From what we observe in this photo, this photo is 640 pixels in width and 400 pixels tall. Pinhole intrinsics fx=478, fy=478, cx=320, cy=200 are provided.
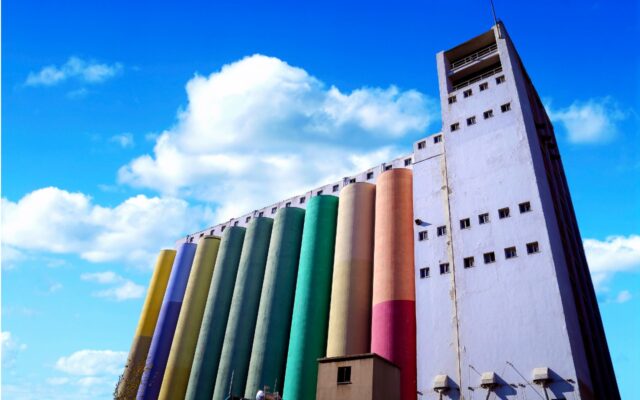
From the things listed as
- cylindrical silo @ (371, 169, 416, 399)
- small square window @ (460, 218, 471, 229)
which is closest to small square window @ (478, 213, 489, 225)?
small square window @ (460, 218, 471, 229)

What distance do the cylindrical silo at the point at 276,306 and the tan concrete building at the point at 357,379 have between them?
505 inches

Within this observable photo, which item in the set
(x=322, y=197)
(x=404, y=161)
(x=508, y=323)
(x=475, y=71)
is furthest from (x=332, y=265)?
(x=475, y=71)

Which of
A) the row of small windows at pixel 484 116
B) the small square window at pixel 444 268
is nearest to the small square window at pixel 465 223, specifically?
the small square window at pixel 444 268

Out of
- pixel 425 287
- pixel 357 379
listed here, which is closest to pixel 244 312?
pixel 425 287

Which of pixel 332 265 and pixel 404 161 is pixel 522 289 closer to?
pixel 332 265

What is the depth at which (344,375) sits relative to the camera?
27.7 metres

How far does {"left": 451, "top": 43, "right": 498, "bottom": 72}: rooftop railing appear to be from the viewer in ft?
142

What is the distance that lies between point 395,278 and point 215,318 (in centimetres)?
2126

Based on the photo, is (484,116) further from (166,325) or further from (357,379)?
(166,325)

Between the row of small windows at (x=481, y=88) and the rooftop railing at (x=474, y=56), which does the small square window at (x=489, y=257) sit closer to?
the row of small windows at (x=481, y=88)

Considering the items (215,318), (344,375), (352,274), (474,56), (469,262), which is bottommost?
(344,375)

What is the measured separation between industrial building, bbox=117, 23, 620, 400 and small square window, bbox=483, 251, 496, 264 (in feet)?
0.27

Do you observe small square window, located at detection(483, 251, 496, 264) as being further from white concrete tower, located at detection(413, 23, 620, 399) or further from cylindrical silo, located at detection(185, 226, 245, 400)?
cylindrical silo, located at detection(185, 226, 245, 400)

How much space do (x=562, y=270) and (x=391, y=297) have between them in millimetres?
11988
